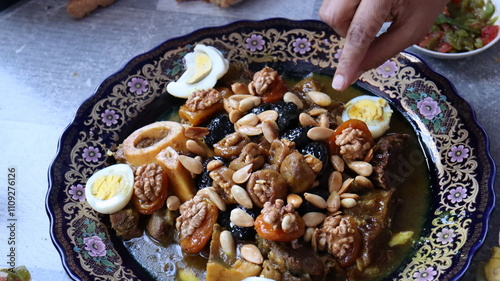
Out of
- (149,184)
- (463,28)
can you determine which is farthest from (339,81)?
(463,28)

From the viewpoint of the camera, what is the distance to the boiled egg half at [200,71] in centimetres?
381

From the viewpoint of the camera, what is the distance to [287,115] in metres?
3.43

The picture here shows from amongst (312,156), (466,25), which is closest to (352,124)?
(312,156)

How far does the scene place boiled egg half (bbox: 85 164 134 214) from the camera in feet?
10.4

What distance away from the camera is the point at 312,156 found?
3209mm

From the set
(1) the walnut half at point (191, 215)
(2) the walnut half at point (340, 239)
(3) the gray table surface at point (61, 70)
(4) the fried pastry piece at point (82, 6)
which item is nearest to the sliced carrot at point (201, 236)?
(1) the walnut half at point (191, 215)

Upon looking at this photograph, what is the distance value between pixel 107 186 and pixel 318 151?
138cm

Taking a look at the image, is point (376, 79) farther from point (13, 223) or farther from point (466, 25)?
point (13, 223)

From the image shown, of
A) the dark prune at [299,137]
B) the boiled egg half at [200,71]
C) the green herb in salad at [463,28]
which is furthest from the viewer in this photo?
the green herb in salad at [463,28]

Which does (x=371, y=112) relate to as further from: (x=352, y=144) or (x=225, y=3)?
(x=225, y=3)

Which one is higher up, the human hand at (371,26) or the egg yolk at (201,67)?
the human hand at (371,26)

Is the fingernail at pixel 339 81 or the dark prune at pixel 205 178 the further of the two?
the dark prune at pixel 205 178

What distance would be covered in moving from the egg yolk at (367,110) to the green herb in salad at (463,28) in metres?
0.93

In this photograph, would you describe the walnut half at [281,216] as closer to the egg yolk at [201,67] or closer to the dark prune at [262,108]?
the dark prune at [262,108]
